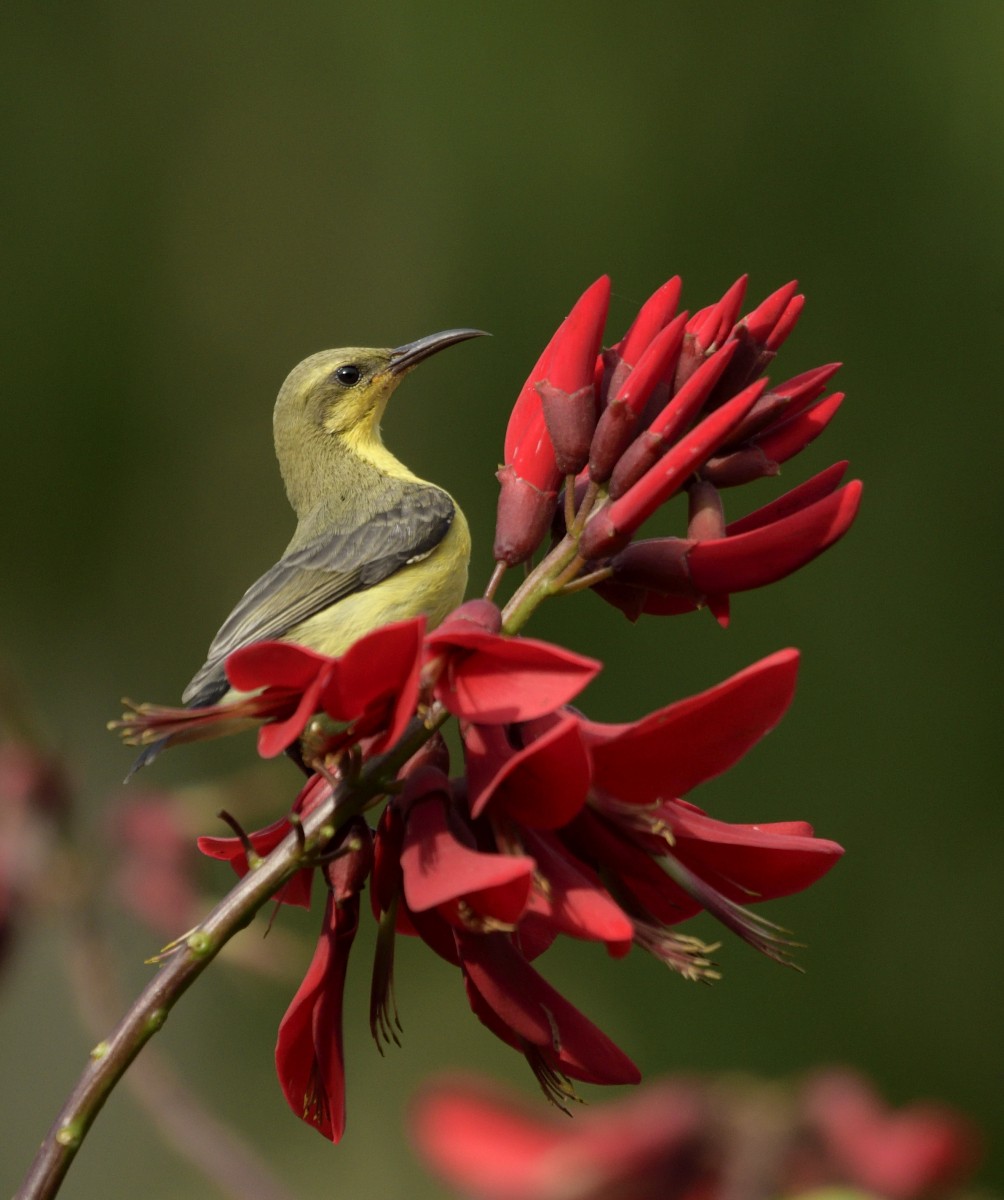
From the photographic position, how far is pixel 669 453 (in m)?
1.60

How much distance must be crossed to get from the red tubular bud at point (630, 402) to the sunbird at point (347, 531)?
110cm

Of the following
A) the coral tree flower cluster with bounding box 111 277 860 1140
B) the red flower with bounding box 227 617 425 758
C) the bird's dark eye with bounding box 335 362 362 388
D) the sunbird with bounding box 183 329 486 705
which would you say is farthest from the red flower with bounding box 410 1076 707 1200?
the bird's dark eye with bounding box 335 362 362 388

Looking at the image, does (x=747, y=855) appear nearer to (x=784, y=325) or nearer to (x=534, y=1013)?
(x=534, y=1013)

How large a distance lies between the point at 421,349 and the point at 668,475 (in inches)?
87.9

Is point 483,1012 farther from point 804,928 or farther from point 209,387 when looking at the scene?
point 209,387

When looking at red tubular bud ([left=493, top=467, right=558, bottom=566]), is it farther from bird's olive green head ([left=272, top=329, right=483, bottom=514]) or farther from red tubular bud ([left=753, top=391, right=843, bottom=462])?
bird's olive green head ([left=272, top=329, right=483, bottom=514])

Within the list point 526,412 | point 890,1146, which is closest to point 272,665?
point 526,412

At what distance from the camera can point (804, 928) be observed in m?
6.60

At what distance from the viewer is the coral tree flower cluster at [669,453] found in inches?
62.3

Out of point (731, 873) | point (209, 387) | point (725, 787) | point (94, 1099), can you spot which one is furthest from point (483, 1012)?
point (209, 387)

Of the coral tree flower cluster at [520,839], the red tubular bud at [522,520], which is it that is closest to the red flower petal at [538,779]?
the coral tree flower cluster at [520,839]

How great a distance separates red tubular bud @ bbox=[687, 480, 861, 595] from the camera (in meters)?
1.56

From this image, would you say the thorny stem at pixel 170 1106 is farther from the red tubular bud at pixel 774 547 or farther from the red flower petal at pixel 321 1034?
the red tubular bud at pixel 774 547

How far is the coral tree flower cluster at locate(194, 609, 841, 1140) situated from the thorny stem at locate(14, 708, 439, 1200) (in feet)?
0.11
